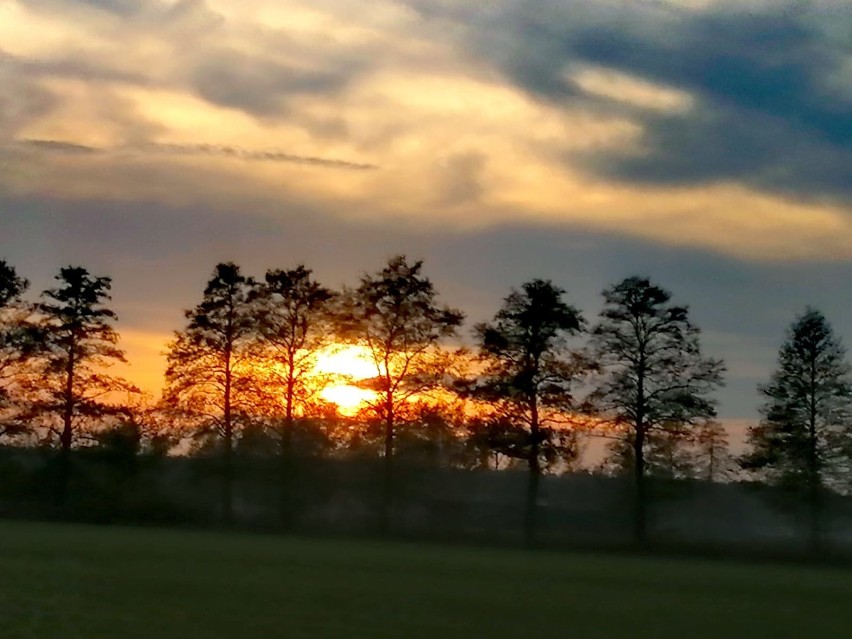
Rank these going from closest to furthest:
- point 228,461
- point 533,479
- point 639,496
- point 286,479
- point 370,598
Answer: point 370,598 < point 639,496 < point 533,479 < point 286,479 < point 228,461

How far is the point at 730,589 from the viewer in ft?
93.3

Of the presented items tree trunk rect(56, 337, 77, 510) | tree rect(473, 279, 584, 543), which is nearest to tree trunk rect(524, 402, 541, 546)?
tree rect(473, 279, 584, 543)

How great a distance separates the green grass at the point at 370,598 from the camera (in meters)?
16.8

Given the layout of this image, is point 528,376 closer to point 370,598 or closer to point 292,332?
point 292,332

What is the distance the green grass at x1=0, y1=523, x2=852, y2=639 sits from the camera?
16.8 metres

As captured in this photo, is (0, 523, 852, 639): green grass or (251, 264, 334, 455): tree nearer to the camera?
(0, 523, 852, 639): green grass

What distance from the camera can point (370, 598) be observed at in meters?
21.2

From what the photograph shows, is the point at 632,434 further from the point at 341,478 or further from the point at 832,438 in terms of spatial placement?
the point at 341,478

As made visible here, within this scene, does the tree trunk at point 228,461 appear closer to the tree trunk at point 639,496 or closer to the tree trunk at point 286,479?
the tree trunk at point 286,479

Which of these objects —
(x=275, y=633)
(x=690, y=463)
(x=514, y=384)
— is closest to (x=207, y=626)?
(x=275, y=633)

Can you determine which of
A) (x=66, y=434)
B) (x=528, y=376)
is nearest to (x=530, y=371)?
(x=528, y=376)

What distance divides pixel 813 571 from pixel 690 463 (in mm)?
14605

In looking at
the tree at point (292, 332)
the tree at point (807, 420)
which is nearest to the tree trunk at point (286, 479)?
the tree at point (292, 332)

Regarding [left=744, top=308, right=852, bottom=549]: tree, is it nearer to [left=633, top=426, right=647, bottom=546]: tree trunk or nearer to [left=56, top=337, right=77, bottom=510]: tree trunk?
[left=633, top=426, right=647, bottom=546]: tree trunk
